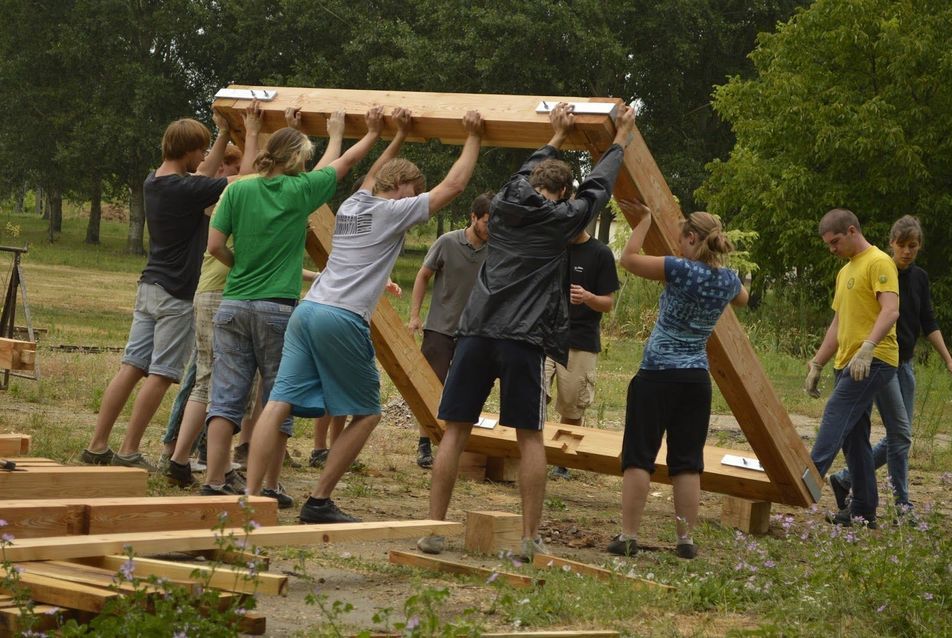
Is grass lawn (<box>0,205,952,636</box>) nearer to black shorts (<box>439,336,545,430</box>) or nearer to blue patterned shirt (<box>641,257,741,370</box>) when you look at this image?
black shorts (<box>439,336,545,430</box>)

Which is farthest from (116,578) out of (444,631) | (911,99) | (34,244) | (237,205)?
(34,244)

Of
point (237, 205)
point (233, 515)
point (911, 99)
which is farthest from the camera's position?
point (911, 99)

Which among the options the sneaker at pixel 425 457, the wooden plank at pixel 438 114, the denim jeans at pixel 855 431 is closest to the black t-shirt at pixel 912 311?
the denim jeans at pixel 855 431

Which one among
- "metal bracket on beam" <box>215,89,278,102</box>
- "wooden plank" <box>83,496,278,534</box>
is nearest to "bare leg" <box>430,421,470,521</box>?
"wooden plank" <box>83,496,278,534</box>

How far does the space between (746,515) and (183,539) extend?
4.14m

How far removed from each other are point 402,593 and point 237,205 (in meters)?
2.36

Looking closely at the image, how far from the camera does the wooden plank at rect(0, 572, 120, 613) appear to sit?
361 cm

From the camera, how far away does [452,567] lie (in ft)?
16.9

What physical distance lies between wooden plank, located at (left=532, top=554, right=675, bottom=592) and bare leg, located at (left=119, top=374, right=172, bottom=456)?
2710mm

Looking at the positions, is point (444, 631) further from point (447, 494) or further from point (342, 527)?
point (447, 494)

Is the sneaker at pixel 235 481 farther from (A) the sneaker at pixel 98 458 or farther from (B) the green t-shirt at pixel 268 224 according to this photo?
(B) the green t-shirt at pixel 268 224

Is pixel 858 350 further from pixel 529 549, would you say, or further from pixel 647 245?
pixel 529 549

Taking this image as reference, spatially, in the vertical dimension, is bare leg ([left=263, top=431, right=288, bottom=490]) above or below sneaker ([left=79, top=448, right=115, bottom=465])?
above

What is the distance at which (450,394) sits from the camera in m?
5.76
